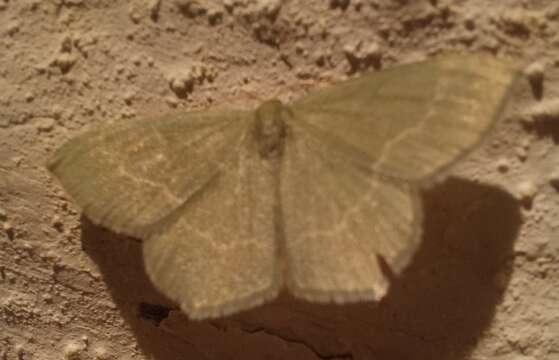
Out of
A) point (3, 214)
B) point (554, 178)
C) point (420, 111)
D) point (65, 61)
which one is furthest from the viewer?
point (3, 214)

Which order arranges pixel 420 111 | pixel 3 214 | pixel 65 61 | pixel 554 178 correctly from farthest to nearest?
pixel 3 214 < pixel 65 61 < pixel 554 178 < pixel 420 111

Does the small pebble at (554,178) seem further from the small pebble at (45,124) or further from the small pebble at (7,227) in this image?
the small pebble at (7,227)

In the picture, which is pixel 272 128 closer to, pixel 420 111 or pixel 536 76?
pixel 420 111

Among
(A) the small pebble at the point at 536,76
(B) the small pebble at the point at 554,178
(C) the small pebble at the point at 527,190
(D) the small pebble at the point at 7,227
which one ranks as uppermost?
(A) the small pebble at the point at 536,76

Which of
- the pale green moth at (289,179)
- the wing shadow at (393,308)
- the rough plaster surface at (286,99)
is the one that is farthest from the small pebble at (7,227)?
the pale green moth at (289,179)

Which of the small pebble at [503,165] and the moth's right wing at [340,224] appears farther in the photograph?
the small pebble at [503,165]

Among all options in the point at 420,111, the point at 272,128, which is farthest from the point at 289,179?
the point at 420,111

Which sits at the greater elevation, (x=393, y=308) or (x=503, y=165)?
(x=503, y=165)
